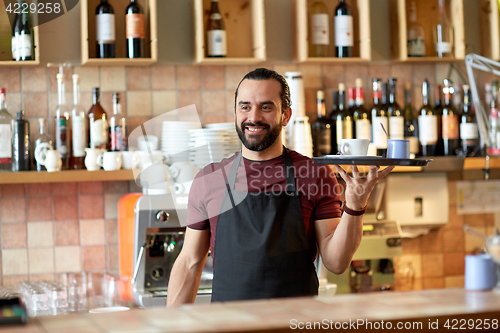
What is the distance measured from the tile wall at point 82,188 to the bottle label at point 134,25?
9.9 inches

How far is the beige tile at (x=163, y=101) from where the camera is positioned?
2.81 meters

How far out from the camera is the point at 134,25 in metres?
2.55

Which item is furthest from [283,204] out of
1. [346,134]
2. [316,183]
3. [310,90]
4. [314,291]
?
[310,90]

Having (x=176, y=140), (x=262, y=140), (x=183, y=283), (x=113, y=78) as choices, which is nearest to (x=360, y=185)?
(x=262, y=140)

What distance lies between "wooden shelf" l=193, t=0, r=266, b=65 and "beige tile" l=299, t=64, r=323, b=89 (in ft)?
0.97

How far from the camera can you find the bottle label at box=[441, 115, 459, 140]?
9.53 feet

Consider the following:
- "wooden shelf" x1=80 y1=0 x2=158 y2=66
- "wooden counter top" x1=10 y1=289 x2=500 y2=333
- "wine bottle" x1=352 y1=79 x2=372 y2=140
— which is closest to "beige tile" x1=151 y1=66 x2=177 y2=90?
"wooden shelf" x1=80 y1=0 x2=158 y2=66

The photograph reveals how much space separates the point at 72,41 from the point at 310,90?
3.88 feet

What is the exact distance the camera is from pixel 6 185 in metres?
2.65

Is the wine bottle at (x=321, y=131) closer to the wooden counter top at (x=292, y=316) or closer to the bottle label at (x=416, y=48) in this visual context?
the bottle label at (x=416, y=48)

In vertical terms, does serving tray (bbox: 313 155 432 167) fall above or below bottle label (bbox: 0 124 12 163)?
below

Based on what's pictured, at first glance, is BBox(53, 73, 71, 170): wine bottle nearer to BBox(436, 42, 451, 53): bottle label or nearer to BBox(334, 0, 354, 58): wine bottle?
BBox(334, 0, 354, 58): wine bottle

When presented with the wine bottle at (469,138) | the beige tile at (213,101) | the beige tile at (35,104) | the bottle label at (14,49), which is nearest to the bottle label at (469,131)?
the wine bottle at (469,138)

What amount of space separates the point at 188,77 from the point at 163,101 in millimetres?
172
